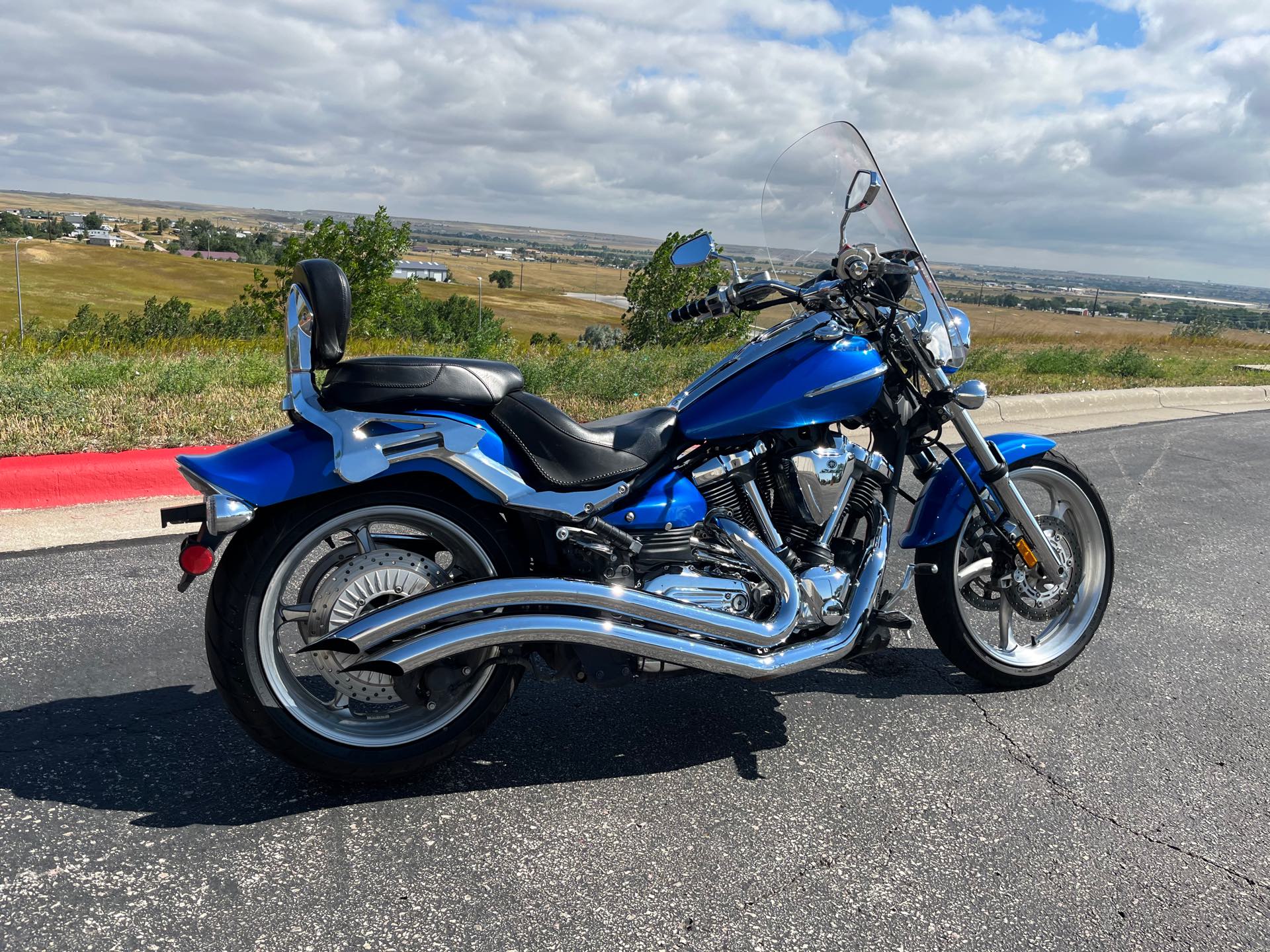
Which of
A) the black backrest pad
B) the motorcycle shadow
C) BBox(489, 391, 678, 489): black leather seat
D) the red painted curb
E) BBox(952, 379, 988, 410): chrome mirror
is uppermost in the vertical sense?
the black backrest pad

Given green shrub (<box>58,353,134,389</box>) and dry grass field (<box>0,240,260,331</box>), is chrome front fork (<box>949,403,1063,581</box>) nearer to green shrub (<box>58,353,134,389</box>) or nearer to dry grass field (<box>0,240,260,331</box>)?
green shrub (<box>58,353,134,389</box>)

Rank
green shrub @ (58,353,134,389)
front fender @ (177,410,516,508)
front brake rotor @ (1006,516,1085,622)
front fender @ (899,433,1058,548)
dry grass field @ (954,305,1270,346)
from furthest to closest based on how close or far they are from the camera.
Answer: dry grass field @ (954,305,1270,346), green shrub @ (58,353,134,389), front brake rotor @ (1006,516,1085,622), front fender @ (899,433,1058,548), front fender @ (177,410,516,508)

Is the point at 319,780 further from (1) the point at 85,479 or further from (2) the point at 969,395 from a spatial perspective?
(1) the point at 85,479

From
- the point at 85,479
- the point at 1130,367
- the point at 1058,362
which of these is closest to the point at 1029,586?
the point at 85,479

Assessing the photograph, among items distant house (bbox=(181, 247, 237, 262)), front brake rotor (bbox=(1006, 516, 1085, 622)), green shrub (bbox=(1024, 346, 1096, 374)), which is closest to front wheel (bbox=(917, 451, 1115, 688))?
front brake rotor (bbox=(1006, 516, 1085, 622))

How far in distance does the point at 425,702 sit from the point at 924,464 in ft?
6.64

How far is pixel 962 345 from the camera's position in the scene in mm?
Result: 3645

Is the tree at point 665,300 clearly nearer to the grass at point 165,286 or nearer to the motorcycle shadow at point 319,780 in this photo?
the motorcycle shadow at point 319,780

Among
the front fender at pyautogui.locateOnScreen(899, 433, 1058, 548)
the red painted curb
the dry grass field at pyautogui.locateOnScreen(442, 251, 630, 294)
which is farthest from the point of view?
the dry grass field at pyautogui.locateOnScreen(442, 251, 630, 294)

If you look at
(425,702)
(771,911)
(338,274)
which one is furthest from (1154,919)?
(338,274)

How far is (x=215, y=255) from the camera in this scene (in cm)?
10600

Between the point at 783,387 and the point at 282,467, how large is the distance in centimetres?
150

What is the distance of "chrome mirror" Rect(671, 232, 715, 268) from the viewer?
3.10 meters

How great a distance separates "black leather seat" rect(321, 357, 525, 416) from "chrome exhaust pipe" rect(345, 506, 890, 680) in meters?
0.64
